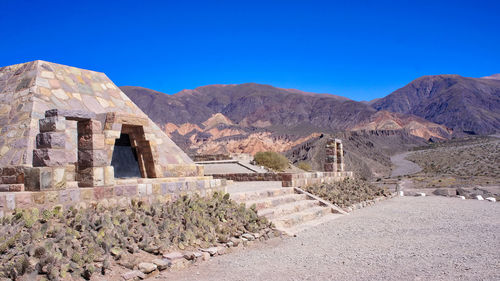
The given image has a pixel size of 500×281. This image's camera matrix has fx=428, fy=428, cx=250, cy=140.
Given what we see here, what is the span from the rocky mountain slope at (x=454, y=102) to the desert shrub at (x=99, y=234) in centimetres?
8265

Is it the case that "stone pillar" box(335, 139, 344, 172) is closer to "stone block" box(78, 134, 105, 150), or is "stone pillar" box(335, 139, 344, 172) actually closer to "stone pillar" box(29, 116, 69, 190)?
"stone block" box(78, 134, 105, 150)

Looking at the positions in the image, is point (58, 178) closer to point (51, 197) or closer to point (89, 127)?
point (51, 197)

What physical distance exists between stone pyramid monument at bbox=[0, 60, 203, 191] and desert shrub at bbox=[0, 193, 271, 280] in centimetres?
48

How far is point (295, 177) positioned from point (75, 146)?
5541 mm

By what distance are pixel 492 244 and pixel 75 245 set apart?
5612 millimetres

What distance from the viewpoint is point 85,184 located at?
220 inches

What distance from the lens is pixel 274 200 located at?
8992mm

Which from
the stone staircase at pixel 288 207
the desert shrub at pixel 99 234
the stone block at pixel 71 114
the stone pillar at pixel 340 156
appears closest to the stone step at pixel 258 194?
the stone staircase at pixel 288 207

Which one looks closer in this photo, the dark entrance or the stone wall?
the stone wall

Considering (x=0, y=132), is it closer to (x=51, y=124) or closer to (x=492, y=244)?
(x=51, y=124)

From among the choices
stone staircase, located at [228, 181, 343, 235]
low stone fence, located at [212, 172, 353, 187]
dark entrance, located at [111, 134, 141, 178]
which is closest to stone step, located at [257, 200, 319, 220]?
stone staircase, located at [228, 181, 343, 235]

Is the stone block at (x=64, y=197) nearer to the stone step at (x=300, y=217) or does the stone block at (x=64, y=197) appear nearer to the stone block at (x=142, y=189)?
the stone block at (x=142, y=189)

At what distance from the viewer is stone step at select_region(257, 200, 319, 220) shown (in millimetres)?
8042

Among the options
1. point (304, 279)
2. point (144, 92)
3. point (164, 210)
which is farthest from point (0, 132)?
point (144, 92)
